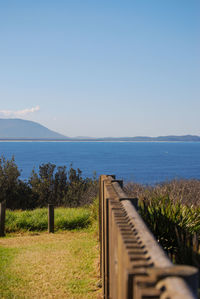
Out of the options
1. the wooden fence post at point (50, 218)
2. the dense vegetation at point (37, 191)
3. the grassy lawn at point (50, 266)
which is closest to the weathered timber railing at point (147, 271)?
the grassy lawn at point (50, 266)

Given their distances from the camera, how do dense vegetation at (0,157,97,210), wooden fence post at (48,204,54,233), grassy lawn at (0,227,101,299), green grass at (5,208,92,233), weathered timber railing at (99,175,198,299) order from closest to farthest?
weathered timber railing at (99,175,198,299)
grassy lawn at (0,227,101,299)
wooden fence post at (48,204,54,233)
green grass at (5,208,92,233)
dense vegetation at (0,157,97,210)

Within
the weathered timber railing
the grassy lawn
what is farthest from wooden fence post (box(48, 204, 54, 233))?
the weathered timber railing

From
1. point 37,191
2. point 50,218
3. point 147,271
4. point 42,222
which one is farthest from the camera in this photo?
point 37,191

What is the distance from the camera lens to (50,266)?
722cm

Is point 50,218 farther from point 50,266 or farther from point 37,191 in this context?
point 37,191

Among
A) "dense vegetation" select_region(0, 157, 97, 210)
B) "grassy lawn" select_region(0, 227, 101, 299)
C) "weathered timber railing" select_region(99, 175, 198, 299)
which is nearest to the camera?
"weathered timber railing" select_region(99, 175, 198, 299)

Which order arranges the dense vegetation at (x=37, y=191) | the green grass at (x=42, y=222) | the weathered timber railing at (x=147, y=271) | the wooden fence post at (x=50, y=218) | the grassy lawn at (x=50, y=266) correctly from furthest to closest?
the dense vegetation at (x=37, y=191) → the green grass at (x=42, y=222) → the wooden fence post at (x=50, y=218) → the grassy lawn at (x=50, y=266) → the weathered timber railing at (x=147, y=271)

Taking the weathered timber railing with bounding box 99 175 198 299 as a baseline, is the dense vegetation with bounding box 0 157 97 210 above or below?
below

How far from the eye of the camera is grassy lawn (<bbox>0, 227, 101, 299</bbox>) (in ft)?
19.3

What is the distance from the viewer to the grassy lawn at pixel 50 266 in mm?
5887

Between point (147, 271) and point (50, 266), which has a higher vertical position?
point (147, 271)

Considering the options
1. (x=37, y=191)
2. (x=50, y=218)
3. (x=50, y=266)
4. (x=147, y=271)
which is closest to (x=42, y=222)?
(x=50, y=218)

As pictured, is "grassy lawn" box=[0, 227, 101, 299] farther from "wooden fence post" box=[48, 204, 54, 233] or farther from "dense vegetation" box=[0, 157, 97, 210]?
"dense vegetation" box=[0, 157, 97, 210]

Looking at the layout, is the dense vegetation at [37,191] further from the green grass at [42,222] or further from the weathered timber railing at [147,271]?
the weathered timber railing at [147,271]
